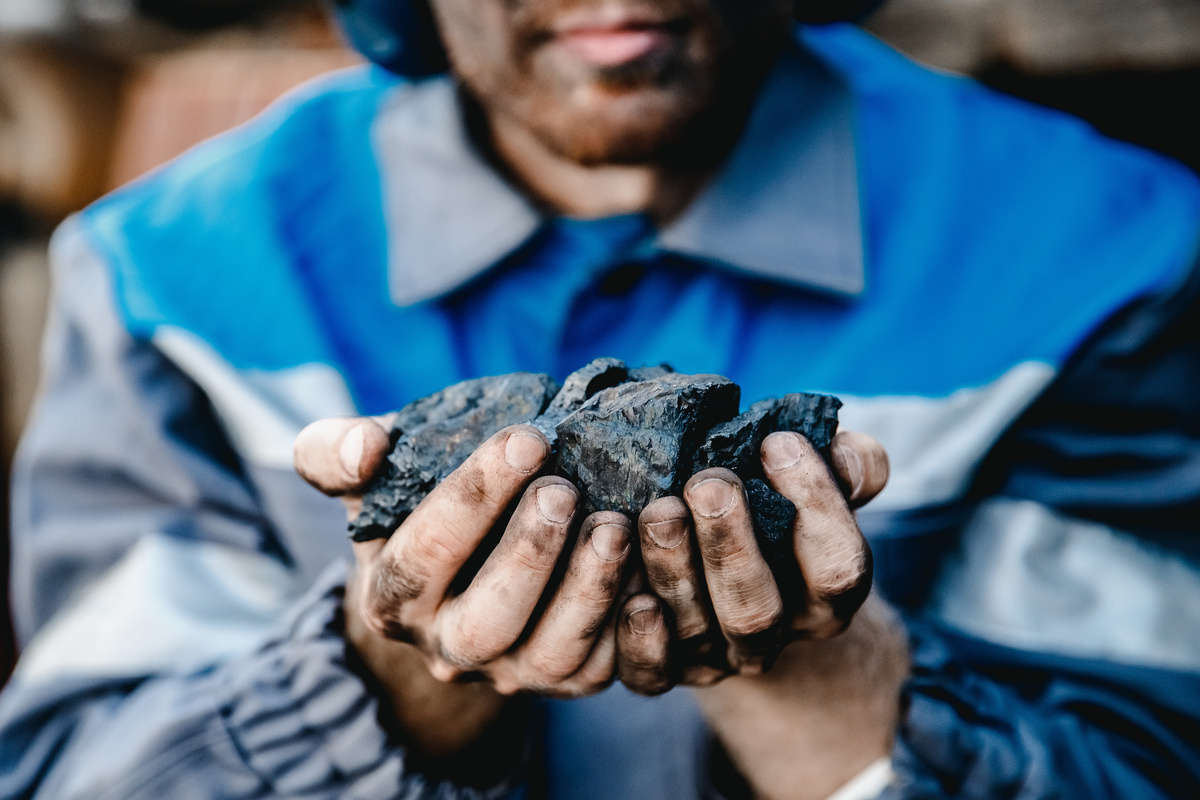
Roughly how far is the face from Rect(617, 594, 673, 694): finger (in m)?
0.83

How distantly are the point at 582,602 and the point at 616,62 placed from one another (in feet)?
2.92

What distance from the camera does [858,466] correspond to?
0.92 meters

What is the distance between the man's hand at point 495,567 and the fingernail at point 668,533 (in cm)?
3

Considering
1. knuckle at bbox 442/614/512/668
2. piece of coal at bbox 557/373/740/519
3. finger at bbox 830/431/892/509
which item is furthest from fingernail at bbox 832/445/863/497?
knuckle at bbox 442/614/512/668

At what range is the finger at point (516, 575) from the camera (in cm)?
81

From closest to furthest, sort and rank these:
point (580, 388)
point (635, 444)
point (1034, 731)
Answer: point (635, 444) < point (580, 388) < point (1034, 731)

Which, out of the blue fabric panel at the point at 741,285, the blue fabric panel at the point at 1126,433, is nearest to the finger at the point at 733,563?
the blue fabric panel at the point at 741,285

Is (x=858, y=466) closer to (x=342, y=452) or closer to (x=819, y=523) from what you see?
(x=819, y=523)

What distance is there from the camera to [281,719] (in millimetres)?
1155

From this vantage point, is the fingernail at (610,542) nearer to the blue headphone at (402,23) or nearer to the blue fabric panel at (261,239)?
the blue fabric panel at (261,239)

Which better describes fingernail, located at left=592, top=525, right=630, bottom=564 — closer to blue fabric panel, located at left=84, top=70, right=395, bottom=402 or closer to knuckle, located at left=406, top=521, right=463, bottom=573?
knuckle, located at left=406, top=521, right=463, bottom=573

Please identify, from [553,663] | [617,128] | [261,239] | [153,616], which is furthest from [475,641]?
[261,239]

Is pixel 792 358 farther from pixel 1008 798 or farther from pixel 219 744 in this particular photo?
pixel 219 744

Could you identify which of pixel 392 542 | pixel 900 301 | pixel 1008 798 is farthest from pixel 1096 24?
pixel 392 542
